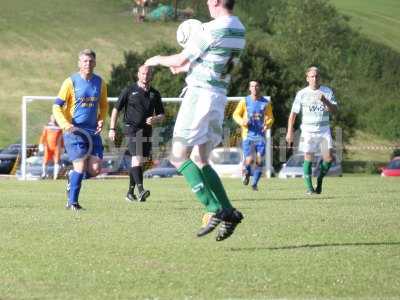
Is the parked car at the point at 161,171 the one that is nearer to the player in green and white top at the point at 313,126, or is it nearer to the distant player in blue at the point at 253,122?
the distant player in blue at the point at 253,122

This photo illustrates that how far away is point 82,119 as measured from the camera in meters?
15.7

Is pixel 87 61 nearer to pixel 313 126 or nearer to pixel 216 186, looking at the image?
pixel 216 186

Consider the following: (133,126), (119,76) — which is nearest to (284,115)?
(119,76)

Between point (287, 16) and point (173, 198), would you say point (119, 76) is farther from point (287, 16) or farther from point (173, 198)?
point (173, 198)

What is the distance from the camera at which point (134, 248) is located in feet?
33.7

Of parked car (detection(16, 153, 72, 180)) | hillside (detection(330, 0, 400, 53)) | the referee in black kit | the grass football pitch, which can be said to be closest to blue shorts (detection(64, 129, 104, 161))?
the grass football pitch

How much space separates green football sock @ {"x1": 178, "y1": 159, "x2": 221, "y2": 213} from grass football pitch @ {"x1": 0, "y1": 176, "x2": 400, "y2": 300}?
350 mm

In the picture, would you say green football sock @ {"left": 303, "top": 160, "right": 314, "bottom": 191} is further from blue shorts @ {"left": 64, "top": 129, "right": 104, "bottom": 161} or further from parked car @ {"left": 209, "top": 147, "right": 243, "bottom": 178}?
parked car @ {"left": 209, "top": 147, "right": 243, "bottom": 178}

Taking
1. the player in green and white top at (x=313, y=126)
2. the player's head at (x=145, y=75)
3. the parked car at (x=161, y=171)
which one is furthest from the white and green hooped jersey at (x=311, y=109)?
the parked car at (x=161, y=171)

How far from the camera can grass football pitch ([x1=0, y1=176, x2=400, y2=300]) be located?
26.4 feet

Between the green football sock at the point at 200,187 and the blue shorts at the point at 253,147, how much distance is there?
12.7m

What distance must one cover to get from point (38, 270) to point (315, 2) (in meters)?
89.6

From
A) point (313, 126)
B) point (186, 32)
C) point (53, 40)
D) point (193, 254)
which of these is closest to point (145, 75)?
point (313, 126)

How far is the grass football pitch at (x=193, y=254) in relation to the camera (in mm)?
8047
